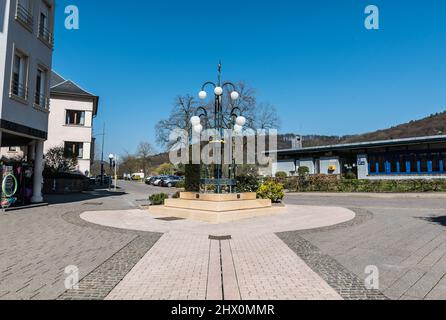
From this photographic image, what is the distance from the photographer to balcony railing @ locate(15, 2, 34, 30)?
13.4 metres

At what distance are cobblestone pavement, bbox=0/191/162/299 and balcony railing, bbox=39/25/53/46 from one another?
933 cm

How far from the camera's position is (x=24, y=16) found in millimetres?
13977

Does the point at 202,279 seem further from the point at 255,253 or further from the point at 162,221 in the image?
the point at 162,221

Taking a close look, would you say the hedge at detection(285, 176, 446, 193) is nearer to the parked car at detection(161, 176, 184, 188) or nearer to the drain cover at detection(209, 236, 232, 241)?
the parked car at detection(161, 176, 184, 188)

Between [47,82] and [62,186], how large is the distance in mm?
11308

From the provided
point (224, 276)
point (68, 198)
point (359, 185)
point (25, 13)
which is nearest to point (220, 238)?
point (224, 276)

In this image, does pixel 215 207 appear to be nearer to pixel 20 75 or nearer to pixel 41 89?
pixel 20 75

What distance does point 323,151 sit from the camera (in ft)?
125

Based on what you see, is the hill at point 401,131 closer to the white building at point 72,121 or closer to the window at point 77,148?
the white building at point 72,121

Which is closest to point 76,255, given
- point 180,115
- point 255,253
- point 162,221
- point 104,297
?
point 104,297

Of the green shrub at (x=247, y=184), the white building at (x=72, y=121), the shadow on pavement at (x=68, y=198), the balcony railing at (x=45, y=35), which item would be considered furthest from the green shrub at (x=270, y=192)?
the white building at (x=72, y=121)

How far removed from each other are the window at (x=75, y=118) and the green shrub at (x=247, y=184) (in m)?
23.2

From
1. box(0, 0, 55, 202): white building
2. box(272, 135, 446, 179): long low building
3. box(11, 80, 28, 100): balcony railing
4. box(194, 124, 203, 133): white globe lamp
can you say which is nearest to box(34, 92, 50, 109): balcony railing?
box(0, 0, 55, 202): white building

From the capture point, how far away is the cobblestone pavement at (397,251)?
173 inches
